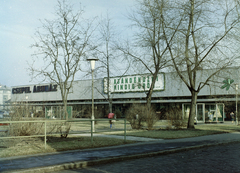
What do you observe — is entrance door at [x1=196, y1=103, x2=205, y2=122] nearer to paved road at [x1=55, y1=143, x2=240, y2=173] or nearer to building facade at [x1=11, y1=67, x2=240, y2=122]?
building facade at [x1=11, y1=67, x2=240, y2=122]

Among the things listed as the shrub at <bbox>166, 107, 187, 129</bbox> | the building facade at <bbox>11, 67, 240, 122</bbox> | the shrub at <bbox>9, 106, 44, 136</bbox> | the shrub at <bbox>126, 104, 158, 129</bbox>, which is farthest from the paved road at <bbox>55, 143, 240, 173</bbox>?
the shrub at <bbox>166, 107, 187, 129</bbox>

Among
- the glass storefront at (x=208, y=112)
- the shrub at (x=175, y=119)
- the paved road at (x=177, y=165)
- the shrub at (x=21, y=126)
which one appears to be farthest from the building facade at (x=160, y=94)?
the paved road at (x=177, y=165)

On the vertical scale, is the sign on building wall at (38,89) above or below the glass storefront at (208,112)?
above

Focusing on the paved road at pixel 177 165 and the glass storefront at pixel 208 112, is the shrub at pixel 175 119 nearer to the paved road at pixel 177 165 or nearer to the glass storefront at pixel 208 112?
the glass storefront at pixel 208 112

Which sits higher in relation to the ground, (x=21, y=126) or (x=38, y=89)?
(x=38, y=89)

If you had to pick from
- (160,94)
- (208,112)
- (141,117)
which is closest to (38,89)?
(160,94)

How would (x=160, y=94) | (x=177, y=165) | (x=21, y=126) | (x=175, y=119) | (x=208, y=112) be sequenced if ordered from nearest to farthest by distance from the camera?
1. (x=177, y=165)
2. (x=21, y=126)
3. (x=175, y=119)
4. (x=208, y=112)
5. (x=160, y=94)

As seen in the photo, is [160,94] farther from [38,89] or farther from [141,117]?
[38,89]

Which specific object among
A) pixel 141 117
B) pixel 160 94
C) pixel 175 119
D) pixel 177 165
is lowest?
pixel 177 165

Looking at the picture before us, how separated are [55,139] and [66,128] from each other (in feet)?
2.82

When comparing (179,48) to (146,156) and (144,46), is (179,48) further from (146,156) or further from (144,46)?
(146,156)

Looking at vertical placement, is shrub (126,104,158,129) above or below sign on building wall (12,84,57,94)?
below

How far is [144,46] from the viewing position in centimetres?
2298

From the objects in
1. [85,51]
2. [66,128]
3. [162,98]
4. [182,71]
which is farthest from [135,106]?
[162,98]
